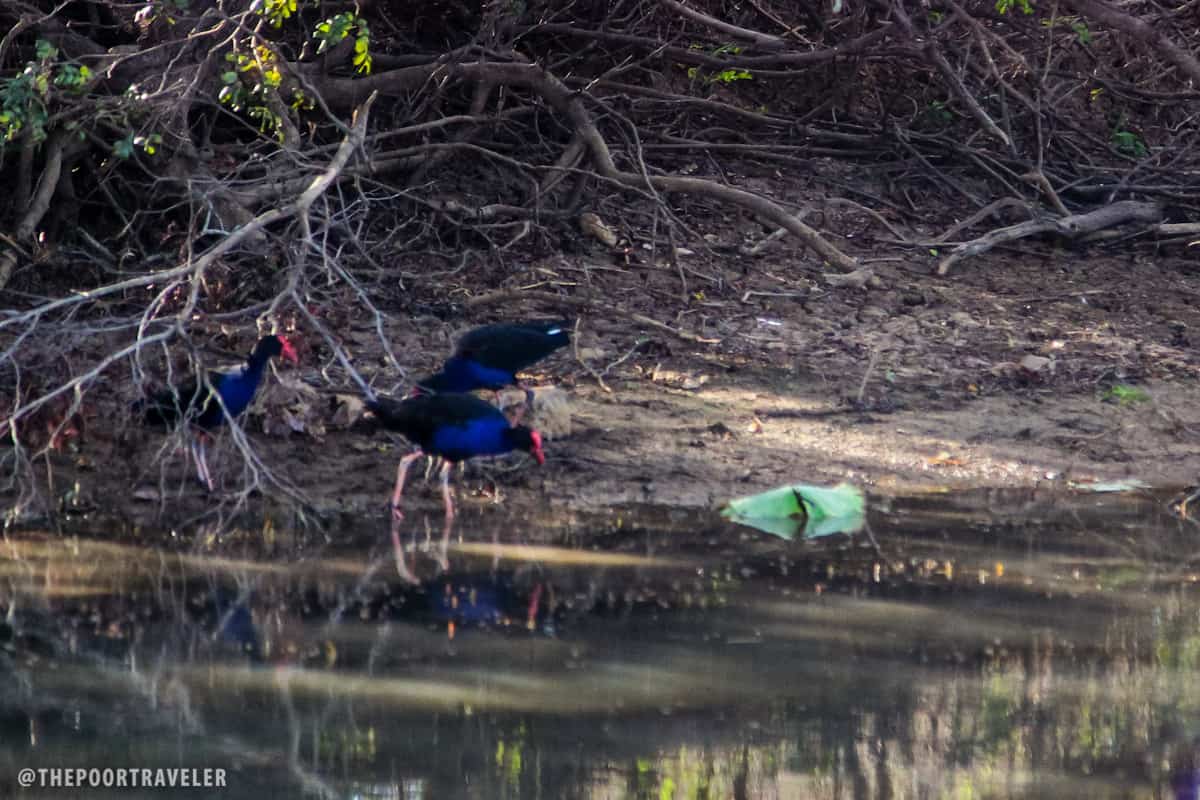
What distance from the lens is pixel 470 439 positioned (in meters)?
6.27

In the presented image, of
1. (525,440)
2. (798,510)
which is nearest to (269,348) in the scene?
(525,440)

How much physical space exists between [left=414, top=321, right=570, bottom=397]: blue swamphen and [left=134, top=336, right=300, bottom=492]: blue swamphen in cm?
64

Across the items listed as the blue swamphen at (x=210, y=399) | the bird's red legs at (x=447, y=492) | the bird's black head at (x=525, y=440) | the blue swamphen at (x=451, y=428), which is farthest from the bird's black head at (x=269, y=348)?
the bird's black head at (x=525, y=440)

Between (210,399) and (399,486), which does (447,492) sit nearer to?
(399,486)

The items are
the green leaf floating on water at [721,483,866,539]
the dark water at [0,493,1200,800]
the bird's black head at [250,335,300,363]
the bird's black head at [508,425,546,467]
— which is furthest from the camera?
the bird's black head at [250,335,300,363]

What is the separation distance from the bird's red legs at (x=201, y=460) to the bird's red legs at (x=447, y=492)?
895 mm

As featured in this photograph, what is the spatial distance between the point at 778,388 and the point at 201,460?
297 centimetres

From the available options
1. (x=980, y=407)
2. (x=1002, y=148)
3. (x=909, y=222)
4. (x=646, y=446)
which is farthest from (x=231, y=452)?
(x=1002, y=148)

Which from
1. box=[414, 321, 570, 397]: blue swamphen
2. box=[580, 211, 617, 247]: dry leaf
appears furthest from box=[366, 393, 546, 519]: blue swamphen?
box=[580, 211, 617, 247]: dry leaf

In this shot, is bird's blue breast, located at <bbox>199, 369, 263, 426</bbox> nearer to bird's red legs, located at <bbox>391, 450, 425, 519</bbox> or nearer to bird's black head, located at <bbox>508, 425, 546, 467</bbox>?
bird's red legs, located at <bbox>391, 450, 425, 519</bbox>

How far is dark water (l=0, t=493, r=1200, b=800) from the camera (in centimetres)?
393

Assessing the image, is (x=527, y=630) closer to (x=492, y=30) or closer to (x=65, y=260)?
(x=65, y=260)

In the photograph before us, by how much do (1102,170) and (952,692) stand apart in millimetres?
7597

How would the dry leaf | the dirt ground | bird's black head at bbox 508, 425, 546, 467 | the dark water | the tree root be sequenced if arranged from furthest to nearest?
the tree root
the dry leaf
the dirt ground
bird's black head at bbox 508, 425, 546, 467
the dark water
